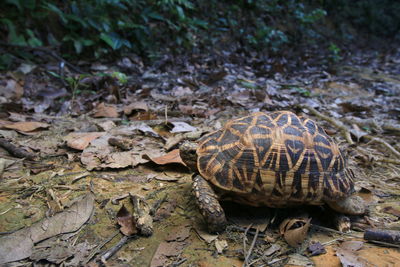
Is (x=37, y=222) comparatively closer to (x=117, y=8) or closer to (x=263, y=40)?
(x=117, y=8)

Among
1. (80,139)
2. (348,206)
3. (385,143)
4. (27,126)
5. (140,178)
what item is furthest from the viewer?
(385,143)

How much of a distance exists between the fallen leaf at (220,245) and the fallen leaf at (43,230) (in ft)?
3.54

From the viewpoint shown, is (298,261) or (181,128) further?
(181,128)

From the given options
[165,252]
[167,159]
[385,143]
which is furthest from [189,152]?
[385,143]

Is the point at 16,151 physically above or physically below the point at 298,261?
above

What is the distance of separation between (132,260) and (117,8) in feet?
24.0

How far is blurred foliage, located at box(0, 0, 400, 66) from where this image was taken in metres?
6.80

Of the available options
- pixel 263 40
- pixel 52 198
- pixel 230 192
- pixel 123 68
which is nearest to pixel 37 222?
pixel 52 198

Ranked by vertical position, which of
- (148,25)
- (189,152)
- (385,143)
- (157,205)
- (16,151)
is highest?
(148,25)

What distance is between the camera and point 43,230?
228 cm

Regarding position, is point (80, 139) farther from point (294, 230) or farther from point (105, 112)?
point (294, 230)

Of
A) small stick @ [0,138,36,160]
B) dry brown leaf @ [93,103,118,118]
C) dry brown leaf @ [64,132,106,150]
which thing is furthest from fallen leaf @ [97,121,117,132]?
small stick @ [0,138,36,160]

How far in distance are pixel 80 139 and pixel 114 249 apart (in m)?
1.90

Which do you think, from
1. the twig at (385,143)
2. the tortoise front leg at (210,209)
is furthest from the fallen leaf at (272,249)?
the twig at (385,143)
